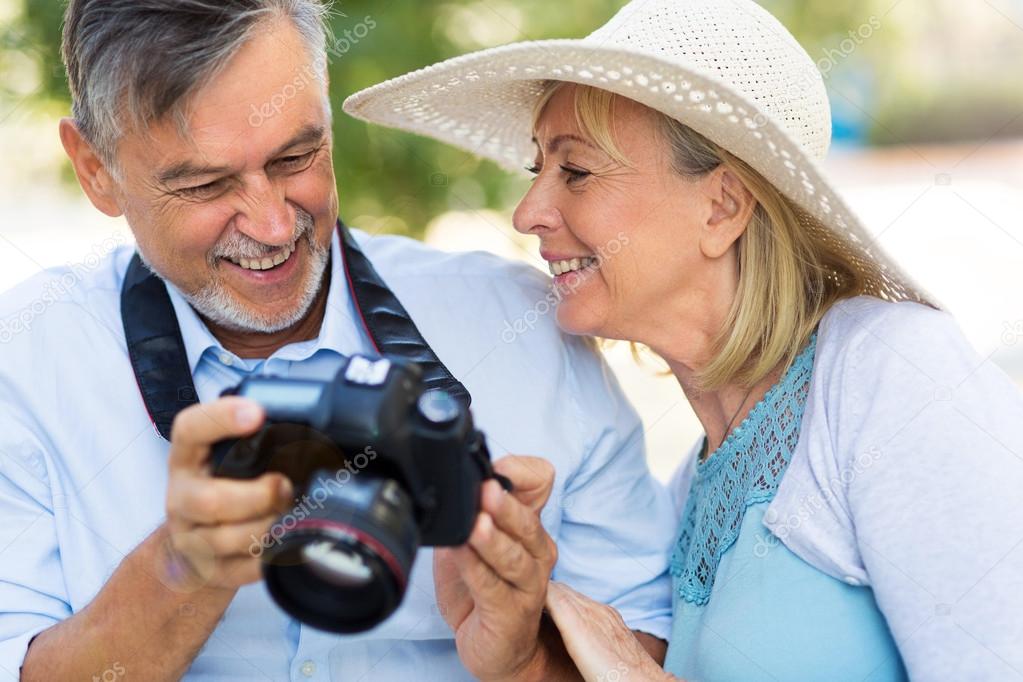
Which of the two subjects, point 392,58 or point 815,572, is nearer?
point 815,572

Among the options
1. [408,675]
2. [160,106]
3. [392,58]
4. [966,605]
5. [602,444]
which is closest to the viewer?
[966,605]

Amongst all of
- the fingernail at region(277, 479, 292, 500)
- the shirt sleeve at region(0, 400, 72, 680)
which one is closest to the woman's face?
the fingernail at region(277, 479, 292, 500)

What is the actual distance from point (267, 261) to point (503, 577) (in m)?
0.65

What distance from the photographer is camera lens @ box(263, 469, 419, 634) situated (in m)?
1.04

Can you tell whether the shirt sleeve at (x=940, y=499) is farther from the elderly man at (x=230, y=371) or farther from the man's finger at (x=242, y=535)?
the man's finger at (x=242, y=535)

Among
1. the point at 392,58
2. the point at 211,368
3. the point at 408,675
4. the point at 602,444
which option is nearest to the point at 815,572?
the point at 602,444

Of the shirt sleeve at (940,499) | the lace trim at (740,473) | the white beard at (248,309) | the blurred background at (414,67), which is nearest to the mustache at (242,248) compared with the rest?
the white beard at (248,309)

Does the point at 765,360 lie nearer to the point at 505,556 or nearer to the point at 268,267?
the point at 505,556

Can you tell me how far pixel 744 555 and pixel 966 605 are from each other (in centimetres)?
32

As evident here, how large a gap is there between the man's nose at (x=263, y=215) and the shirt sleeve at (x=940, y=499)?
843mm

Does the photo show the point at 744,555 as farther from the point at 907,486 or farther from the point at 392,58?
the point at 392,58

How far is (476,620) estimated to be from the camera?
1473mm

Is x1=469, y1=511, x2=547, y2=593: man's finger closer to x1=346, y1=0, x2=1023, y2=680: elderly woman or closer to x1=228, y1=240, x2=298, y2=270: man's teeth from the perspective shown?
x1=346, y1=0, x2=1023, y2=680: elderly woman

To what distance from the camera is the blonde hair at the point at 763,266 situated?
1619 millimetres
